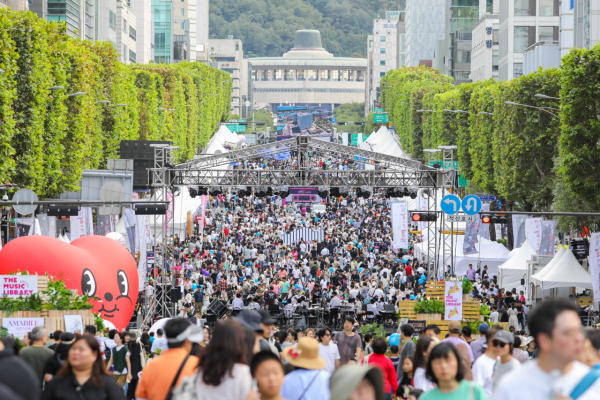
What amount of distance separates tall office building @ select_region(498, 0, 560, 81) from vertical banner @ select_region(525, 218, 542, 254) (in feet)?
133

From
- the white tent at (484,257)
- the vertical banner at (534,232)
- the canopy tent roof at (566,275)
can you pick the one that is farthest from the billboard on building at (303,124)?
the canopy tent roof at (566,275)

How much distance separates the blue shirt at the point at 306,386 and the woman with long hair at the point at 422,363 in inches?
83.2

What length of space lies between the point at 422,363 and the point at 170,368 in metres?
2.99

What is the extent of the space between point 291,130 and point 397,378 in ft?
371

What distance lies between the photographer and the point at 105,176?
34844 mm

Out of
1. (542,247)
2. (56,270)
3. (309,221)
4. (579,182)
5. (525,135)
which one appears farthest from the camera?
(309,221)

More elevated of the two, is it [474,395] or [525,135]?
[525,135]

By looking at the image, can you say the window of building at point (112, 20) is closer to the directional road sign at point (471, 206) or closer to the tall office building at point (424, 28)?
the directional road sign at point (471, 206)

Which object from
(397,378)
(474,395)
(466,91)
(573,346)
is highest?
(466,91)

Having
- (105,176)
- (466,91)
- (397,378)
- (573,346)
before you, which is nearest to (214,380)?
(573,346)

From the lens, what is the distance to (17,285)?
1518cm

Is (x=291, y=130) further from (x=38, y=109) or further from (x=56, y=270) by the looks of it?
(x=56, y=270)

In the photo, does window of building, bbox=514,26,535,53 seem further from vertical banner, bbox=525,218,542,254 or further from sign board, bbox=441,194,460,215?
sign board, bbox=441,194,460,215

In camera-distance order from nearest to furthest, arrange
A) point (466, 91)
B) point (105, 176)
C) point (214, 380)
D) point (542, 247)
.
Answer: point (214, 380) < point (542, 247) < point (105, 176) < point (466, 91)
